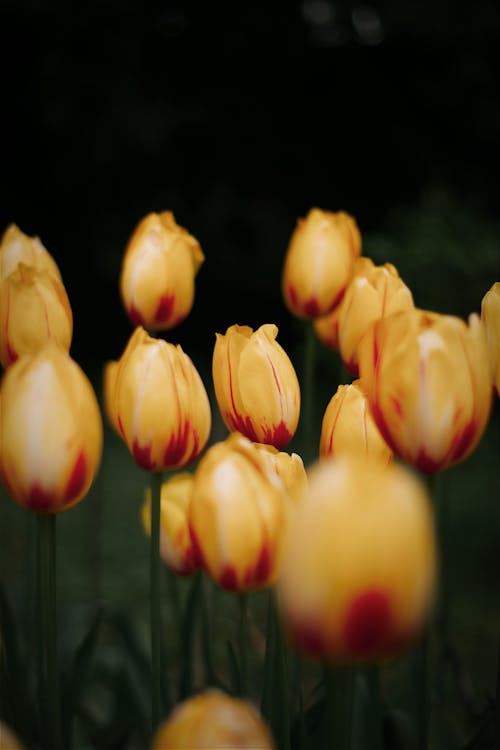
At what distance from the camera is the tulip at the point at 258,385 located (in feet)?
1.59

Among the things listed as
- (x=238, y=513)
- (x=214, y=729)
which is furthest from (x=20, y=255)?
(x=214, y=729)

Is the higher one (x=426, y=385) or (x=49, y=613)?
(x=426, y=385)

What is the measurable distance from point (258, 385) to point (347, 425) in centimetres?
6

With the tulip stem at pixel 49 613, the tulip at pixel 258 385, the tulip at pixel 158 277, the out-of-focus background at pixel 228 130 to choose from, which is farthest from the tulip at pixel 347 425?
the out-of-focus background at pixel 228 130

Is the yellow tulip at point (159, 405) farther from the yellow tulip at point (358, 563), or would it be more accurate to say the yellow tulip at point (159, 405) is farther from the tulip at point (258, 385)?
the yellow tulip at point (358, 563)

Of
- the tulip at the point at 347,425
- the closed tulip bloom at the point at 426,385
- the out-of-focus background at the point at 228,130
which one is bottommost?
the tulip at the point at 347,425

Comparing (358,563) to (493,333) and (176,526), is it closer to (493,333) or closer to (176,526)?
(493,333)

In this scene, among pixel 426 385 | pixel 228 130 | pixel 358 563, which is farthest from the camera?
pixel 228 130

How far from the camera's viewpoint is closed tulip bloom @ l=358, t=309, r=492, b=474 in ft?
1.23

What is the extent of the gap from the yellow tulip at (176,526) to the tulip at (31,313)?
5.3 inches

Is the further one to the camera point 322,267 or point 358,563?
point 322,267

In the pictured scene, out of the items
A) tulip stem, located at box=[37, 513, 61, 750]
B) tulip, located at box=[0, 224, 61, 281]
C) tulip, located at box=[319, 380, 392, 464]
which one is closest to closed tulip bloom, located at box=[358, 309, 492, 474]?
tulip, located at box=[319, 380, 392, 464]

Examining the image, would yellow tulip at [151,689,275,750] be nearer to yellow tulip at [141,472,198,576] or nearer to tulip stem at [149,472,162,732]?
tulip stem at [149,472,162,732]

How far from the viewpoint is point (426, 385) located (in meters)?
0.38
